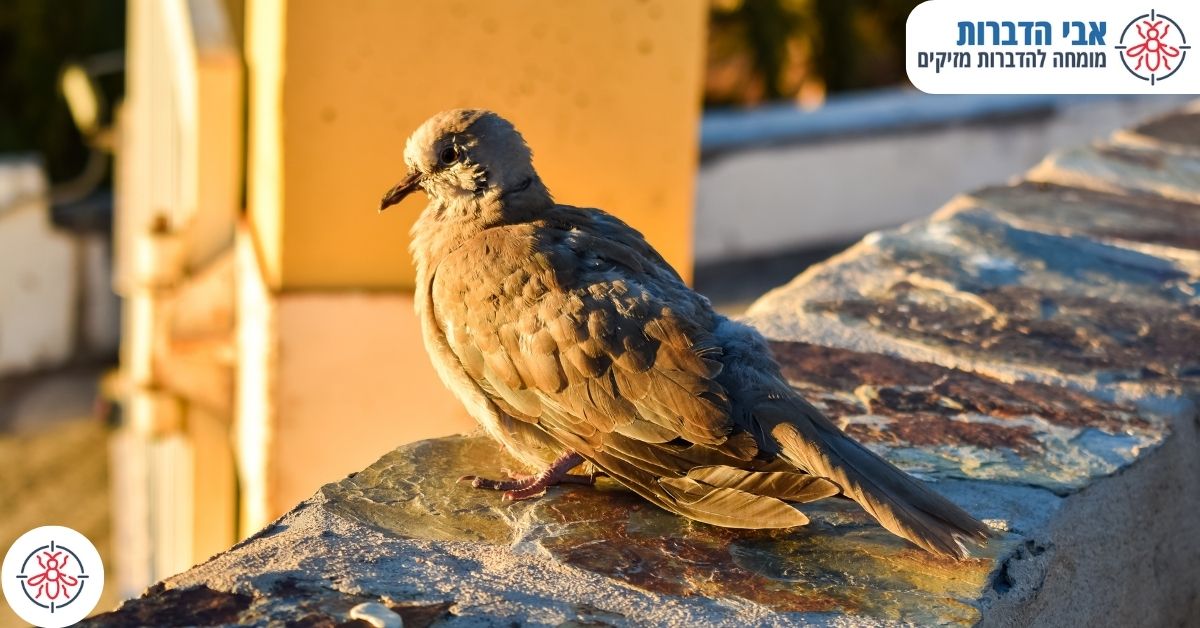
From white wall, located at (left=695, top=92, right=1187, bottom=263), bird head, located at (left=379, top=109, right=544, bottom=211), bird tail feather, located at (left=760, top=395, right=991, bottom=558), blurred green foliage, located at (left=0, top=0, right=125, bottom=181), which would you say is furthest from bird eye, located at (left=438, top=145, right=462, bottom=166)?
blurred green foliage, located at (left=0, top=0, right=125, bottom=181)

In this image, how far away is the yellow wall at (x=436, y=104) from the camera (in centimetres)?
412

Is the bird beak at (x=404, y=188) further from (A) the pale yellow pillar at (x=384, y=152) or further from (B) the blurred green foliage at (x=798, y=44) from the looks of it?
(B) the blurred green foliage at (x=798, y=44)

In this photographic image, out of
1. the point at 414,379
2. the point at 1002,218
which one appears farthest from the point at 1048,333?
the point at 414,379

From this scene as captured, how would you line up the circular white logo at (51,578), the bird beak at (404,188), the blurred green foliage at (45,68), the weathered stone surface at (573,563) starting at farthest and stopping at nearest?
the blurred green foliage at (45,68) → the bird beak at (404,188) → the circular white logo at (51,578) → the weathered stone surface at (573,563)

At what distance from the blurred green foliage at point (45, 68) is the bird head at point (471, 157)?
279 inches

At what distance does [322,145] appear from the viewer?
4.17 m

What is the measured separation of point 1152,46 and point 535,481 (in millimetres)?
2563

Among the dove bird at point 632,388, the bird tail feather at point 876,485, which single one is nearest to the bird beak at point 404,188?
the dove bird at point 632,388

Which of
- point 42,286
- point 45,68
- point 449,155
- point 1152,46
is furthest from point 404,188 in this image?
point 45,68

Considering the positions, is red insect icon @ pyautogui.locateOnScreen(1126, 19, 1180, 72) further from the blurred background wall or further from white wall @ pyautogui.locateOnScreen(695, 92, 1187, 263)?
white wall @ pyautogui.locateOnScreen(695, 92, 1187, 263)

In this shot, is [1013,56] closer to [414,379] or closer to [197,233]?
[414,379]

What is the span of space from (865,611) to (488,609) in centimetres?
47

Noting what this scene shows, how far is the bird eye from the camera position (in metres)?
2.70

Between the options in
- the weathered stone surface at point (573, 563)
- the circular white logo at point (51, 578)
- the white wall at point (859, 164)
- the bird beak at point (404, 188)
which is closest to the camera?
the weathered stone surface at point (573, 563)
